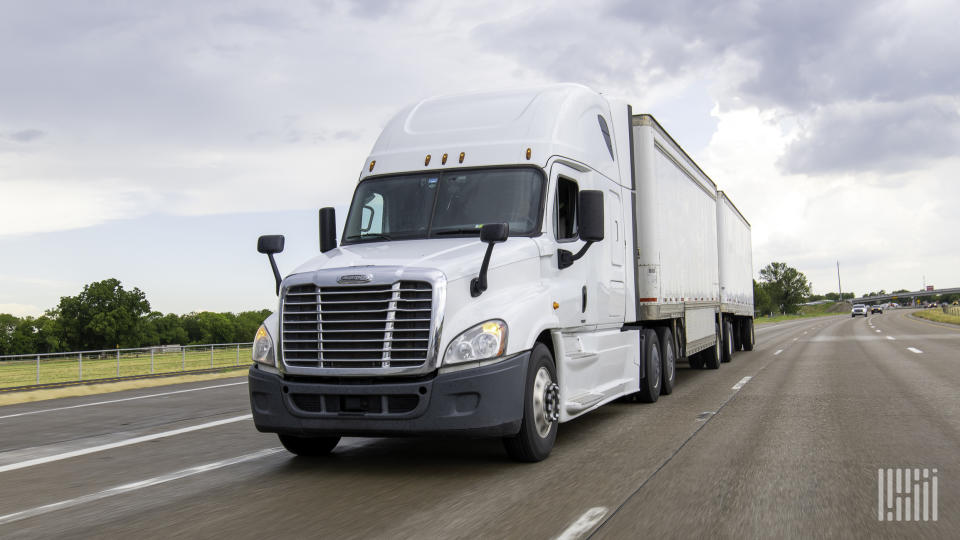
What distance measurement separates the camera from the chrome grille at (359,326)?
6.16m

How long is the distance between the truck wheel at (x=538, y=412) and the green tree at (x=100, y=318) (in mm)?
102124

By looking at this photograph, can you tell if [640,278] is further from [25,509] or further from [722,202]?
[722,202]

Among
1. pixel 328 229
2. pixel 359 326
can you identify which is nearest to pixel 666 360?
pixel 328 229

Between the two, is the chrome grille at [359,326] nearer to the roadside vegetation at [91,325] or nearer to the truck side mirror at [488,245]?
the truck side mirror at [488,245]

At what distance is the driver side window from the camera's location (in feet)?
25.2

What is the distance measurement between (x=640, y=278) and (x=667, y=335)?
147 centimetres

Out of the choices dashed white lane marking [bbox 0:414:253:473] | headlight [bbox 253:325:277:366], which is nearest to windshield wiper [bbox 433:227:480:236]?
headlight [bbox 253:325:277:366]

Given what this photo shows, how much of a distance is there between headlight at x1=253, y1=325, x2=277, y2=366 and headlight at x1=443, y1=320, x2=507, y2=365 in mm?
1551

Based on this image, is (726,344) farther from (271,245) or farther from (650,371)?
(271,245)

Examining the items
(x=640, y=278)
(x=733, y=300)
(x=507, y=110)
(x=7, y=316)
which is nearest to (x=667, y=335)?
(x=640, y=278)

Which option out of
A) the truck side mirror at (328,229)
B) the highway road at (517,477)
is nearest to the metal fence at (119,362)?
the highway road at (517,477)

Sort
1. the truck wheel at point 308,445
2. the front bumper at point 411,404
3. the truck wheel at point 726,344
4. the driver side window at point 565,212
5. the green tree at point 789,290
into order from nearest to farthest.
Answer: the front bumper at point 411,404
the truck wheel at point 308,445
the driver side window at point 565,212
the truck wheel at point 726,344
the green tree at point 789,290

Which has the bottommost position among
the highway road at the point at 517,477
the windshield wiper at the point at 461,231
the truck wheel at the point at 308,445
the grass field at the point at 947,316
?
the grass field at the point at 947,316

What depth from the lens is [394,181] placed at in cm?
793
